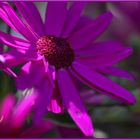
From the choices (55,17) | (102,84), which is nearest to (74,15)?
(55,17)

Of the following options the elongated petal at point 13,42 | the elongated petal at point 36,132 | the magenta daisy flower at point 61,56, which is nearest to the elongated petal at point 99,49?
the magenta daisy flower at point 61,56

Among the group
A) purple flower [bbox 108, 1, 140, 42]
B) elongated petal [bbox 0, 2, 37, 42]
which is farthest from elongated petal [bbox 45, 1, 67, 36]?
purple flower [bbox 108, 1, 140, 42]

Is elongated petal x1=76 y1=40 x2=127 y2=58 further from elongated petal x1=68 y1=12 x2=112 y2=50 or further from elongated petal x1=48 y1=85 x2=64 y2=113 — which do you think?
elongated petal x1=48 y1=85 x2=64 y2=113

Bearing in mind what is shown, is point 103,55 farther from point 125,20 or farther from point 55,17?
point 125,20

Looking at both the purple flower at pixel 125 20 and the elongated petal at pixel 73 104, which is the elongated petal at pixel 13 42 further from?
the purple flower at pixel 125 20

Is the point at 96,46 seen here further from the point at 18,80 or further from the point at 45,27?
the point at 18,80

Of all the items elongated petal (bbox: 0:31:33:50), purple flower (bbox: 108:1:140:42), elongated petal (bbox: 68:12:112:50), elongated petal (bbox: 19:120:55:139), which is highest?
purple flower (bbox: 108:1:140:42)

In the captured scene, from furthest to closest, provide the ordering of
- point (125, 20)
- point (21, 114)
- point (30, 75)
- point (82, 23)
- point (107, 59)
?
point (125, 20)
point (82, 23)
point (107, 59)
point (30, 75)
point (21, 114)

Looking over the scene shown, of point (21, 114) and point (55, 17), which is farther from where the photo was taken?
point (55, 17)
